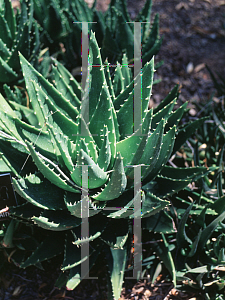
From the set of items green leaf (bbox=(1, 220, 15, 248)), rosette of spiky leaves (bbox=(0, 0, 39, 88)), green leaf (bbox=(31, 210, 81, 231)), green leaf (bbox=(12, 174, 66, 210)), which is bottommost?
green leaf (bbox=(1, 220, 15, 248))

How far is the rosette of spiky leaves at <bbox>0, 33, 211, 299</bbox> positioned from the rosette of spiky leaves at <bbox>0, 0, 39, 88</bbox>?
39 centimetres

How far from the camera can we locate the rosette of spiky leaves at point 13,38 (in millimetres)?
1350

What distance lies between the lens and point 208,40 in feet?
7.29

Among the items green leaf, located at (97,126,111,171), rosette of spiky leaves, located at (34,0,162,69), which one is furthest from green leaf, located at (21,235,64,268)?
rosette of spiky leaves, located at (34,0,162,69)

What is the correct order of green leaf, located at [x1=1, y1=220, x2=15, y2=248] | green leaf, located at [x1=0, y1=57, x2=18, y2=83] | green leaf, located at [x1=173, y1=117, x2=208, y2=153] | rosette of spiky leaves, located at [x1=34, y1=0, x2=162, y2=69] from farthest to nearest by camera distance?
rosette of spiky leaves, located at [x1=34, y1=0, x2=162, y2=69] < green leaf, located at [x1=0, y1=57, x2=18, y2=83] < green leaf, located at [x1=173, y1=117, x2=208, y2=153] < green leaf, located at [x1=1, y1=220, x2=15, y2=248]

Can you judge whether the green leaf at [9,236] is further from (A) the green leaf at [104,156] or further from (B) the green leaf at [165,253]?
(B) the green leaf at [165,253]

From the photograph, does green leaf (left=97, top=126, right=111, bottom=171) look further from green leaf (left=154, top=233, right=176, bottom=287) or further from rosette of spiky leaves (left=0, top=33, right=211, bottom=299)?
green leaf (left=154, top=233, right=176, bottom=287)

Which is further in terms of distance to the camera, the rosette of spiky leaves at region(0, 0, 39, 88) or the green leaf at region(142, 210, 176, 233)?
the rosette of spiky leaves at region(0, 0, 39, 88)

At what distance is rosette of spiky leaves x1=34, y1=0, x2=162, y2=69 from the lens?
1.48 meters

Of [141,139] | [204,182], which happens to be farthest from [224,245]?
[141,139]

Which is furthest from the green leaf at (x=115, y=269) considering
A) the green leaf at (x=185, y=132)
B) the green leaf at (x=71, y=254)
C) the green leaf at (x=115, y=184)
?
the green leaf at (x=185, y=132)

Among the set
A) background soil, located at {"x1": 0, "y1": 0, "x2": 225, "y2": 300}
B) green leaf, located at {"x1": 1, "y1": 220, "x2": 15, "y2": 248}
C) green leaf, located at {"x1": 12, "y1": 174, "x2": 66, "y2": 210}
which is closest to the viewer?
green leaf, located at {"x1": 12, "y1": 174, "x2": 66, "y2": 210}

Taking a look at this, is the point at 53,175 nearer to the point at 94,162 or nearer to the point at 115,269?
the point at 94,162

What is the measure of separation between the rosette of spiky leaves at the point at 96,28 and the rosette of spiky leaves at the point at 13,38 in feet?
0.45
